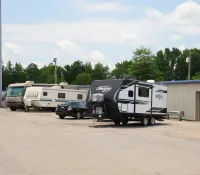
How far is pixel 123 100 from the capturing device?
2152cm

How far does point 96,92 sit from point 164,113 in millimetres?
5380

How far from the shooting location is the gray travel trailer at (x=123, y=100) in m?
21.4

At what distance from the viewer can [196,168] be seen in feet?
30.1

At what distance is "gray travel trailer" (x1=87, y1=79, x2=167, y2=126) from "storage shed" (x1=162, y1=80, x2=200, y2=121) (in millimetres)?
5084

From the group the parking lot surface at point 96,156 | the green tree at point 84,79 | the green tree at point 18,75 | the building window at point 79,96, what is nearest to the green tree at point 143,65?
the green tree at point 84,79

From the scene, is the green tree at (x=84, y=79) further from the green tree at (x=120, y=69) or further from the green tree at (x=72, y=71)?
the green tree at (x=72, y=71)

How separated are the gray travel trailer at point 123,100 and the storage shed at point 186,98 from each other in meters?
5.08

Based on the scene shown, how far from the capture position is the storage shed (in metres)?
27.8

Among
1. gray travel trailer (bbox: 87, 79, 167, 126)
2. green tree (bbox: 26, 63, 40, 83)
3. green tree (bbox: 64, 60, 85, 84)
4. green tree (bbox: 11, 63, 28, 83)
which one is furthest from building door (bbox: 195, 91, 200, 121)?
green tree (bbox: 26, 63, 40, 83)

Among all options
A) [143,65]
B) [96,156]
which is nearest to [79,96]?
[96,156]

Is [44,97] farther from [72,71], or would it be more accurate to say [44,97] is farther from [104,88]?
[72,71]

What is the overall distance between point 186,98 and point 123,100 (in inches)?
349

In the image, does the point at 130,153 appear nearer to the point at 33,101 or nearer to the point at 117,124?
the point at 117,124
